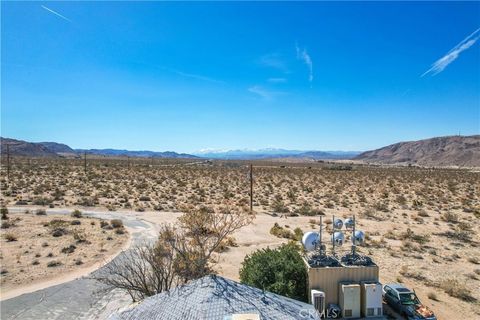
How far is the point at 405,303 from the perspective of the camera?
12445 millimetres

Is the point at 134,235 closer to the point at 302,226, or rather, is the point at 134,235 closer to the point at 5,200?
the point at 302,226

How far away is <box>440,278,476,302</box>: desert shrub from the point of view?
560 inches

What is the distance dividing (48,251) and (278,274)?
46.1 ft

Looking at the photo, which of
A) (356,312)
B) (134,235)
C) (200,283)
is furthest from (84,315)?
(134,235)

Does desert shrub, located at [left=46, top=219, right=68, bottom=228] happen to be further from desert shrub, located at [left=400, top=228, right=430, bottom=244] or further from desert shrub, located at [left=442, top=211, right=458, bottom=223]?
desert shrub, located at [left=442, top=211, right=458, bottom=223]

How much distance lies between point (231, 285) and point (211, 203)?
1123 inches

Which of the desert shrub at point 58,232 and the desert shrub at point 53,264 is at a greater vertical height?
the desert shrub at point 58,232

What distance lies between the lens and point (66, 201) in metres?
36.4

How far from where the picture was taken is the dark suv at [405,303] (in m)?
11.9

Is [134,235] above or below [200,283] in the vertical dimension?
below

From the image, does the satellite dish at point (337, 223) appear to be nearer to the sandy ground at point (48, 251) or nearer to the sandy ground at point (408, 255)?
the sandy ground at point (408, 255)

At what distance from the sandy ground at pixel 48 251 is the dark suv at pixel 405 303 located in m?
13.3

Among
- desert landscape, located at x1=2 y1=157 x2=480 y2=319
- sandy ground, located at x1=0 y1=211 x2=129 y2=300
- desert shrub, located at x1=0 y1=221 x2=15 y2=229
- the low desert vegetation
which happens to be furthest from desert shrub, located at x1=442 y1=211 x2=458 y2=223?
desert shrub, located at x1=0 y1=221 x2=15 y2=229

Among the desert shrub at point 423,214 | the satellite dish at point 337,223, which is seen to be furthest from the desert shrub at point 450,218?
the satellite dish at point 337,223
